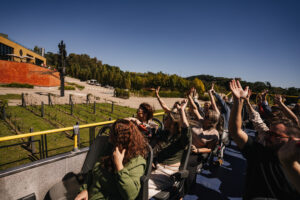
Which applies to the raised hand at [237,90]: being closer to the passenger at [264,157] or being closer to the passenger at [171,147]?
the passenger at [264,157]

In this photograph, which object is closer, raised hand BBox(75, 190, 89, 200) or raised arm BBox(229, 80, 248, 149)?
raised arm BBox(229, 80, 248, 149)

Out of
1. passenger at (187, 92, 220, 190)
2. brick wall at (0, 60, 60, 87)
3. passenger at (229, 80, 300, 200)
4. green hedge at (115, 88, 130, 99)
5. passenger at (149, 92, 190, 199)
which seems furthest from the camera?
green hedge at (115, 88, 130, 99)

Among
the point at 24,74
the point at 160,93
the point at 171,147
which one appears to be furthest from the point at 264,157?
the point at 24,74

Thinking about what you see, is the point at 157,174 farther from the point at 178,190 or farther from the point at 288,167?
the point at 288,167

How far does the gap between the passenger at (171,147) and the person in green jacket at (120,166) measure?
0.73 m

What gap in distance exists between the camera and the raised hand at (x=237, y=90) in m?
1.43

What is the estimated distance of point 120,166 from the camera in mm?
1452

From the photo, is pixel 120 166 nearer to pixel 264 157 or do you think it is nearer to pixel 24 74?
pixel 264 157

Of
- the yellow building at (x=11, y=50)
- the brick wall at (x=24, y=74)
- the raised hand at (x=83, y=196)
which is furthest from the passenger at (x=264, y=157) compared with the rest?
the yellow building at (x=11, y=50)

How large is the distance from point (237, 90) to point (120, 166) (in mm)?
1365

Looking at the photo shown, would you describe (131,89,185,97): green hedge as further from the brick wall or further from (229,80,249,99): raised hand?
(229,80,249,99): raised hand

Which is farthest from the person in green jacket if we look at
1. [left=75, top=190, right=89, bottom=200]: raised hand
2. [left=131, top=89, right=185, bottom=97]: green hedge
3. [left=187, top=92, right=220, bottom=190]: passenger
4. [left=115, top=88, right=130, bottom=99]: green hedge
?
[left=131, top=89, right=185, bottom=97]: green hedge

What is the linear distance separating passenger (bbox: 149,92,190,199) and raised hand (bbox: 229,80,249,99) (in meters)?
0.86

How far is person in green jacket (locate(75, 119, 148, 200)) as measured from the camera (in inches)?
57.6
